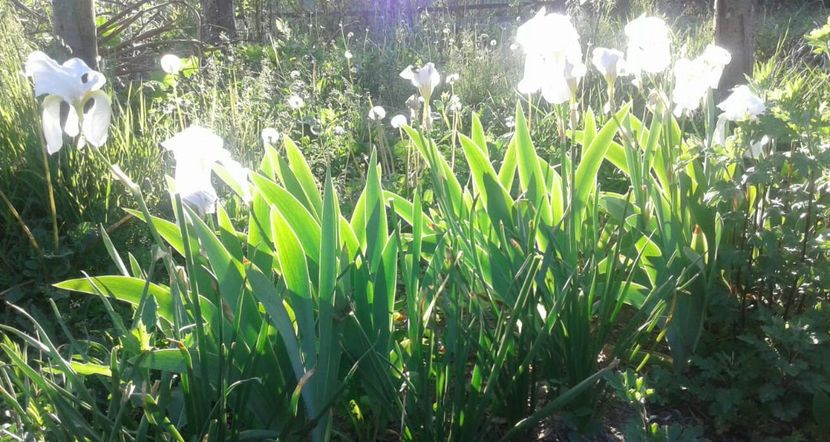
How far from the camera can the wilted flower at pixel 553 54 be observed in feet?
5.28

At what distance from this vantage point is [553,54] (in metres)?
1.64

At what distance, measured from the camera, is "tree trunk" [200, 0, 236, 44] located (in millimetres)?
6969

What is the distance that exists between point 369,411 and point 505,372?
0.39 meters

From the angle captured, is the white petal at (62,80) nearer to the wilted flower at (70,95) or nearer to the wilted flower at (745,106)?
the wilted flower at (70,95)

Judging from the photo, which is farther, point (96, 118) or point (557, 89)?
point (557, 89)

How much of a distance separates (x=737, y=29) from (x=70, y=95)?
3.07 m

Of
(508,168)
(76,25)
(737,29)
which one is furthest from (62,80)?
(737,29)

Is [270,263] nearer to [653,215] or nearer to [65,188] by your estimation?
[653,215]

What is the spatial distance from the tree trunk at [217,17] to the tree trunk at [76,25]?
368 cm

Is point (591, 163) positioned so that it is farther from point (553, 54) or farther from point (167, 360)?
point (167, 360)

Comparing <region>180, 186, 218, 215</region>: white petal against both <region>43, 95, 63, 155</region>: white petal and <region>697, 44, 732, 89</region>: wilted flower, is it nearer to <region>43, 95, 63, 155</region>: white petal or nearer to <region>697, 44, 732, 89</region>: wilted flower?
<region>43, 95, 63, 155</region>: white petal

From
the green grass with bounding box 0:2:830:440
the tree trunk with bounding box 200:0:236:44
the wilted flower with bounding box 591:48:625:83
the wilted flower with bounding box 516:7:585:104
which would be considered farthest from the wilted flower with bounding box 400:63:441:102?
the tree trunk with bounding box 200:0:236:44

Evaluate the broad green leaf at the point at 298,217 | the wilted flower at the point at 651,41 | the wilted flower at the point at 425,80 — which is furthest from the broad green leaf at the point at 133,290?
the wilted flower at the point at 651,41

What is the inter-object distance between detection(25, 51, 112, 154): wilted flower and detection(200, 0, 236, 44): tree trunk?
594 centimetres
